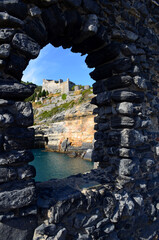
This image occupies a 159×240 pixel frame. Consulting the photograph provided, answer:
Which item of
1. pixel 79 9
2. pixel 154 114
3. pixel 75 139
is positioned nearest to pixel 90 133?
pixel 75 139

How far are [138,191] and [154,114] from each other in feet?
4.96

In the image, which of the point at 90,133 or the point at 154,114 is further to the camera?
the point at 90,133

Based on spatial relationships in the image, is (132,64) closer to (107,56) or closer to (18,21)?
(107,56)

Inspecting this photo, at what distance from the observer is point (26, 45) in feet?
5.99

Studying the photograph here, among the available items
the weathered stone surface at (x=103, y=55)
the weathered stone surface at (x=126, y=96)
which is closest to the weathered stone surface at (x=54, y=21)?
the weathered stone surface at (x=103, y=55)

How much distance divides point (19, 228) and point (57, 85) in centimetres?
4324

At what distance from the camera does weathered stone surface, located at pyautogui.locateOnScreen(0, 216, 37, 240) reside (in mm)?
1657

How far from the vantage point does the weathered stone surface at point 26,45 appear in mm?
1757

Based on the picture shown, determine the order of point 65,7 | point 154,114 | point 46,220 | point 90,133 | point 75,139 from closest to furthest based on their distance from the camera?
point 46,220
point 65,7
point 154,114
point 90,133
point 75,139

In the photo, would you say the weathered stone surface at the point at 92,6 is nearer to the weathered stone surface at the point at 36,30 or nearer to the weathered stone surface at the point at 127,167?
the weathered stone surface at the point at 36,30

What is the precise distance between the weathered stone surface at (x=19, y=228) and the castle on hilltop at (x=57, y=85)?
117ft

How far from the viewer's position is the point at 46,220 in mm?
1949

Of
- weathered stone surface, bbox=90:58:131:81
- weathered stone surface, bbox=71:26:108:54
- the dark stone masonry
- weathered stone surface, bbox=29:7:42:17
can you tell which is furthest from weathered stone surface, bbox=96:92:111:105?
weathered stone surface, bbox=29:7:42:17

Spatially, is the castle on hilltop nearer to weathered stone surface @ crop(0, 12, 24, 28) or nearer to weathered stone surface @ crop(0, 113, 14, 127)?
weathered stone surface @ crop(0, 12, 24, 28)
